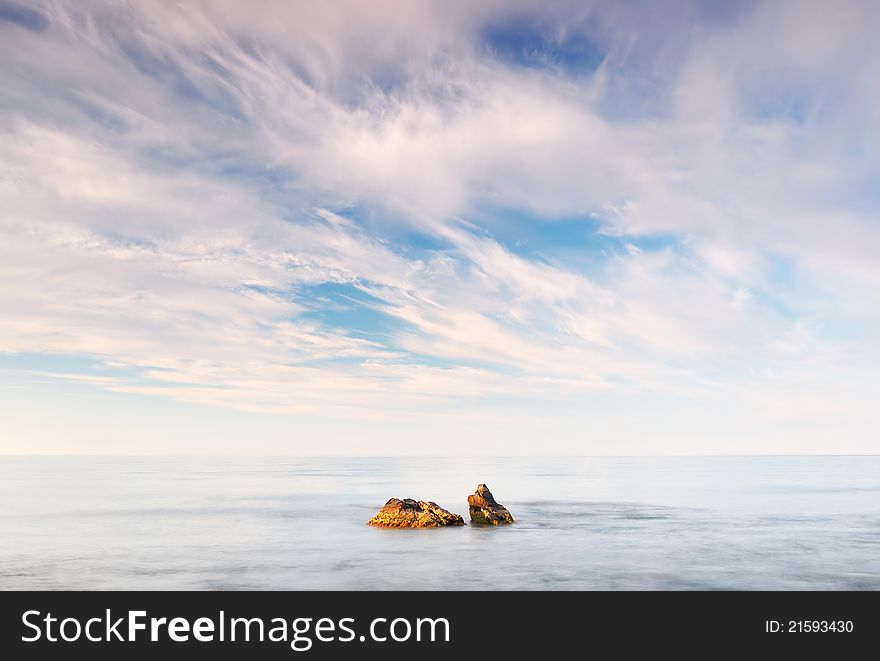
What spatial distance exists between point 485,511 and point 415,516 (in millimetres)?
5019

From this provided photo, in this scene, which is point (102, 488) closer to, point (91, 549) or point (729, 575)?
point (91, 549)

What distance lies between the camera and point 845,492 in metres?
93.4

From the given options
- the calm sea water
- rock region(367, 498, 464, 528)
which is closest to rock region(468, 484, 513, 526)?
rock region(367, 498, 464, 528)

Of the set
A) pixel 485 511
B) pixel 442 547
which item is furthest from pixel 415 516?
pixel 442 547

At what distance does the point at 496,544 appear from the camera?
39.4 m

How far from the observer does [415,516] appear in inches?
1833

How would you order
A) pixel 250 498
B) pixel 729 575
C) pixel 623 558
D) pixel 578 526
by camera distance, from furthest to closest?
1. pixel 250 498
2. pixel 578 526
3. pixel 623 558
4. pixel 729 575

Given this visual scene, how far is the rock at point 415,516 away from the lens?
152ft

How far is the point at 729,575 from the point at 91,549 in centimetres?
3502

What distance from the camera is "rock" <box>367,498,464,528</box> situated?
46312 mm
